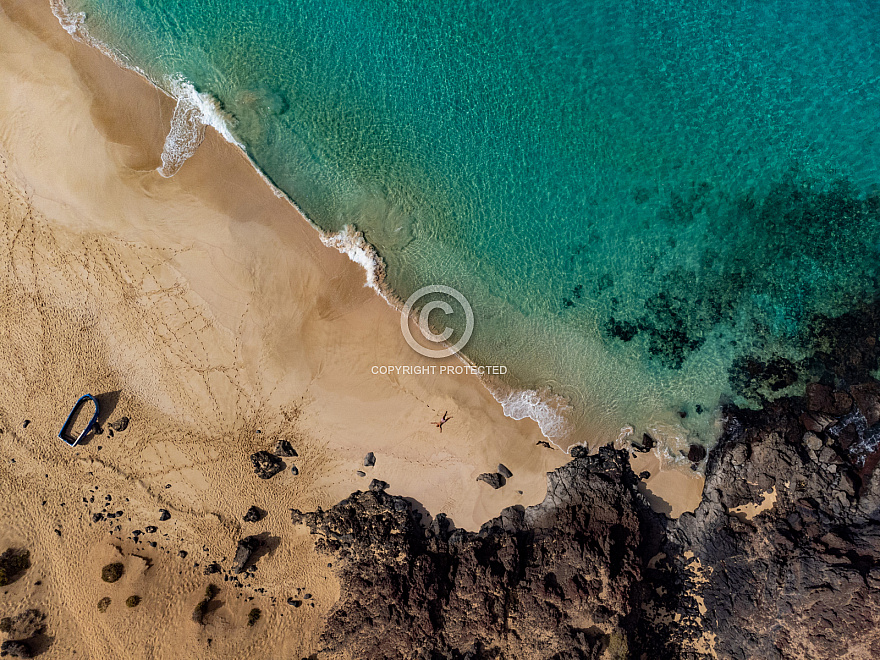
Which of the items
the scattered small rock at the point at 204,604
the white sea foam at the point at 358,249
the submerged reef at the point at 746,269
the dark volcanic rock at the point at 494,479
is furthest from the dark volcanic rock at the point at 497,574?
the white sea foam at the point at 358,249

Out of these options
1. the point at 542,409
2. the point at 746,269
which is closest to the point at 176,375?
the point at 542,409

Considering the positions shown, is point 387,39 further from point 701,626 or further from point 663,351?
point 701,626

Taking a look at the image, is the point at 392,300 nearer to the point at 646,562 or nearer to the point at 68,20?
the point at 646,562

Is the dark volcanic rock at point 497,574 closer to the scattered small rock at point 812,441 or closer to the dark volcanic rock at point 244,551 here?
the dark volcanic rock at point 244,551

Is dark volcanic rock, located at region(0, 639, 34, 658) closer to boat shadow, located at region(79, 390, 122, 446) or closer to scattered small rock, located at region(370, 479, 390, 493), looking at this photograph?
boat shadow, located at region(79, 390, 122, 446)

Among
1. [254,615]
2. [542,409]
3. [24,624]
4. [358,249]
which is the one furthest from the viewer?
[542,409]

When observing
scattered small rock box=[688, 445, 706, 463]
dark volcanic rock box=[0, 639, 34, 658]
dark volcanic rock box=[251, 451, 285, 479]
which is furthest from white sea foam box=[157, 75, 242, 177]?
scattered small rock box=[688, 445, 706, 463]
